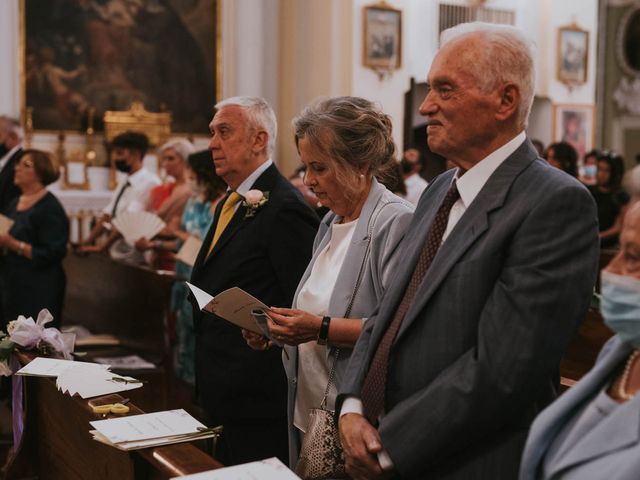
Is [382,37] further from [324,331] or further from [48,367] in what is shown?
[324,331]

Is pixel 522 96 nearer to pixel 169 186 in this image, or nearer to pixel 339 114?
pixel 339 114

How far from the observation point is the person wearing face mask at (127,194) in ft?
25.1

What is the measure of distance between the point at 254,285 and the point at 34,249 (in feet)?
11.5

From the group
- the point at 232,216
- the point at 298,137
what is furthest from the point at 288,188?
the point at 298,137

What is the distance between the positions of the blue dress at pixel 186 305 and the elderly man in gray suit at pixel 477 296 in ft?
13.3

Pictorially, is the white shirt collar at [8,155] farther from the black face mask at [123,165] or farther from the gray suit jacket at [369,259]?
the gray suit jacket at [369,259]

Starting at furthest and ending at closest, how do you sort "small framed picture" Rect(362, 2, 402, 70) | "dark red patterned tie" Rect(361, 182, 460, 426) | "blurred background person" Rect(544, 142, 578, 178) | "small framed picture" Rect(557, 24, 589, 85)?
1. "small framed picture" Rect(557, 24, 589, 85)
2. "small framed picture" Rect(362, 2, 402, 70)
3. "blurred background person" Rect(544, 142, 578, 178)
4. "dark red patterned tie" Rect(361, 182, 460, 426)

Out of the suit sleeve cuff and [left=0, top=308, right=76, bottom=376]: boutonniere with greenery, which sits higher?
the suit sleeve cuff

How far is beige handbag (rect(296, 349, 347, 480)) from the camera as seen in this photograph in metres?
2.52

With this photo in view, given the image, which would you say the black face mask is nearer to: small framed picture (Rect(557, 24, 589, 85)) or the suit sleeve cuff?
the suit sleeve cuff

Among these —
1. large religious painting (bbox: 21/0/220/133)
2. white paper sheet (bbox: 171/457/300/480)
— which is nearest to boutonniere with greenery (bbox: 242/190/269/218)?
white paper sheet (bbox: 171/457/300/480)

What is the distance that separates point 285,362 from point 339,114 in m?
0.85

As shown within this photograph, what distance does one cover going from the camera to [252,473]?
6.82ft

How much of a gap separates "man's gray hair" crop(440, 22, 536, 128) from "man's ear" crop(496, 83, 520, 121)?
0.5 inches
